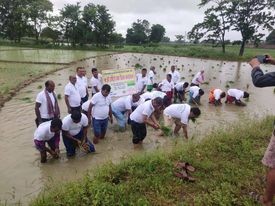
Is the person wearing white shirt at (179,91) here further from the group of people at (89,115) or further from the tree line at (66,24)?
the tree line at (66,24)

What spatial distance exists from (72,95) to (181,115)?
303 cm

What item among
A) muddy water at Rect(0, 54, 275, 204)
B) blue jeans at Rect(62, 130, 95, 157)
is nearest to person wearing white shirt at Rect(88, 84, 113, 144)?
muddy water at Rect(0, 54, 275, 204)

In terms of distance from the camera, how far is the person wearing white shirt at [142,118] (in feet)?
26.7

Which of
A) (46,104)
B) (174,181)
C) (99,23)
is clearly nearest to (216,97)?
(46,104)

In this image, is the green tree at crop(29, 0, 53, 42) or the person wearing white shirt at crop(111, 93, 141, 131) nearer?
the person wearing white shirt at crop(111, 93, 141, 131)

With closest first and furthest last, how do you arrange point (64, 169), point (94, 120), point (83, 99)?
point (64, 169) → point (94, 120) → point (83, 99)

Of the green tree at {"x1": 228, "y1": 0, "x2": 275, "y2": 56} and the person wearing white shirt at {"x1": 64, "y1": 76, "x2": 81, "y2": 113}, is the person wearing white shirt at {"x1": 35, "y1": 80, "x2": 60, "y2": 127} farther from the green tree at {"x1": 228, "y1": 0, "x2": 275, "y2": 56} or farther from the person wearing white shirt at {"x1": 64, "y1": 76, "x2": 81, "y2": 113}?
the green tree at {"x1": 228, "y1": 0, "x2": 275, "y2": 56}

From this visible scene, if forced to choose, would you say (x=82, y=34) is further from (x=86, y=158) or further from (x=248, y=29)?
(x=86, y=158)

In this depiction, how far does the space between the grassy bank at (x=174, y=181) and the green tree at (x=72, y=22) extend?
168ft

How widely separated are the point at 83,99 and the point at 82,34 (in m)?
46.1

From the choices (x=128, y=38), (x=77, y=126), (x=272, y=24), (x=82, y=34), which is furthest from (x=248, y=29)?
(x=77, y=126)

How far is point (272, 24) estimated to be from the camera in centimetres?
4109

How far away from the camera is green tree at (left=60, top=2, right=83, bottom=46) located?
181 feet

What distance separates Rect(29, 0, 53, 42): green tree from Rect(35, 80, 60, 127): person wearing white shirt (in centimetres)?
5325
